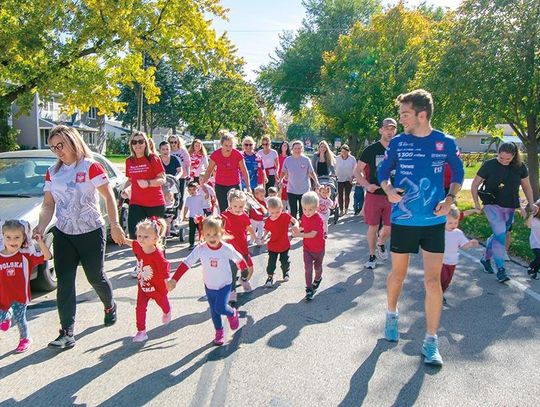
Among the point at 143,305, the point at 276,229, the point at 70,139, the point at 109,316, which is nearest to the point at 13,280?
the point at 109,316

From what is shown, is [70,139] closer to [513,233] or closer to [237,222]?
[237,222]

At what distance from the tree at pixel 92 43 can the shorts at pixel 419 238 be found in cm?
1113

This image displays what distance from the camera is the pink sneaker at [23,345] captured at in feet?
13.8

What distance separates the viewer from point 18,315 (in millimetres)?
4312

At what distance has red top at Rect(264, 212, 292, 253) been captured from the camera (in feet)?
19.6

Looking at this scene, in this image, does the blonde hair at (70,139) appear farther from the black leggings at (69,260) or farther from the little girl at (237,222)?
the little girl at (237,222)

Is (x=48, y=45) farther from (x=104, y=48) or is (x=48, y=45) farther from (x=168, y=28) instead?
(x=168, y=28)

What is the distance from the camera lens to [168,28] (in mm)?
15000

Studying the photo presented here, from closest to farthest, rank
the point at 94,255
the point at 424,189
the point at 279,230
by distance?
the point at 424,189 → the point at 94,255 → the point at 279,230

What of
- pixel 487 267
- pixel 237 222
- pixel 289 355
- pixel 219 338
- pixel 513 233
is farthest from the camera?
pixel 513 233

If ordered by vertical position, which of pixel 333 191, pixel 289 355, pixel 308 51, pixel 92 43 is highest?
pixel 308 51

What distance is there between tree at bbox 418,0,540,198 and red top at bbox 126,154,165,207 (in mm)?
10153

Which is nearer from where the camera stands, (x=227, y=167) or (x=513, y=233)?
(x=227, y=167)

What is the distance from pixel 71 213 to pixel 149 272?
2.79 ft
